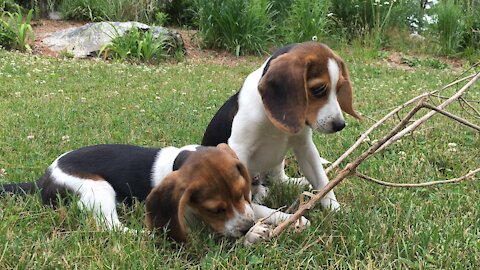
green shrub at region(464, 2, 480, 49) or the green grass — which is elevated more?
the green grass

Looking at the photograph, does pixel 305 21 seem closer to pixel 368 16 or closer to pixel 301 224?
pixel 368 16

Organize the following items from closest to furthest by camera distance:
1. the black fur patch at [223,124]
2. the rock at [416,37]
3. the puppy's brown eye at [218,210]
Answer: the puppy's brown eye at [218,210] → the black fur patch at [223,124] → the rock at [416,37]

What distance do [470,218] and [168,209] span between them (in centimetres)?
197

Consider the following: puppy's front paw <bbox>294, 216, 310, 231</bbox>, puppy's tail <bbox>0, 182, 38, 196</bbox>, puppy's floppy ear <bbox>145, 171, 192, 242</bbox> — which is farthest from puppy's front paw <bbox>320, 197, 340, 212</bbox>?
puppy's tail <bbox>0, 182, 38, 196</bbox>

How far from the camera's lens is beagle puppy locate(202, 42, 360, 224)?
3.50 metres

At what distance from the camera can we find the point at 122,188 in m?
3.88

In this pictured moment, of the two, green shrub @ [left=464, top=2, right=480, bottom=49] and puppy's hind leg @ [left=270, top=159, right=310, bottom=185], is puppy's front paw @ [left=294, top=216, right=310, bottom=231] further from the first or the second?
green shrub @ [left=464, top=2, right=480, bottom=49]

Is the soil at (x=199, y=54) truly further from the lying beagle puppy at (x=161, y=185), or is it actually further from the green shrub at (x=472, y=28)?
the lying beagle puppy at (x=161, y=185)

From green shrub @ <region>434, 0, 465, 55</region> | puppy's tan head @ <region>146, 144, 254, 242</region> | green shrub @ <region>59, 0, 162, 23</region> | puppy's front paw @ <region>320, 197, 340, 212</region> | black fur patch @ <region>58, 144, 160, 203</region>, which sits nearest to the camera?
puppy's tan head @ <region>146, 144, 254, 242</region>

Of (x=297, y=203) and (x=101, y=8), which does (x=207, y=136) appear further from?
(x=101, y=8)

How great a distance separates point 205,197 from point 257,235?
15.8 inches

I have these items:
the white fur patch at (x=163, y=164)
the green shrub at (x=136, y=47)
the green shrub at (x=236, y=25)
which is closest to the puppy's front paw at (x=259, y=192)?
the white fur patch at (x=163, y=164)

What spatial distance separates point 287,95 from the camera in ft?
11.4

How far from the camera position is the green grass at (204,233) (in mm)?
2934
